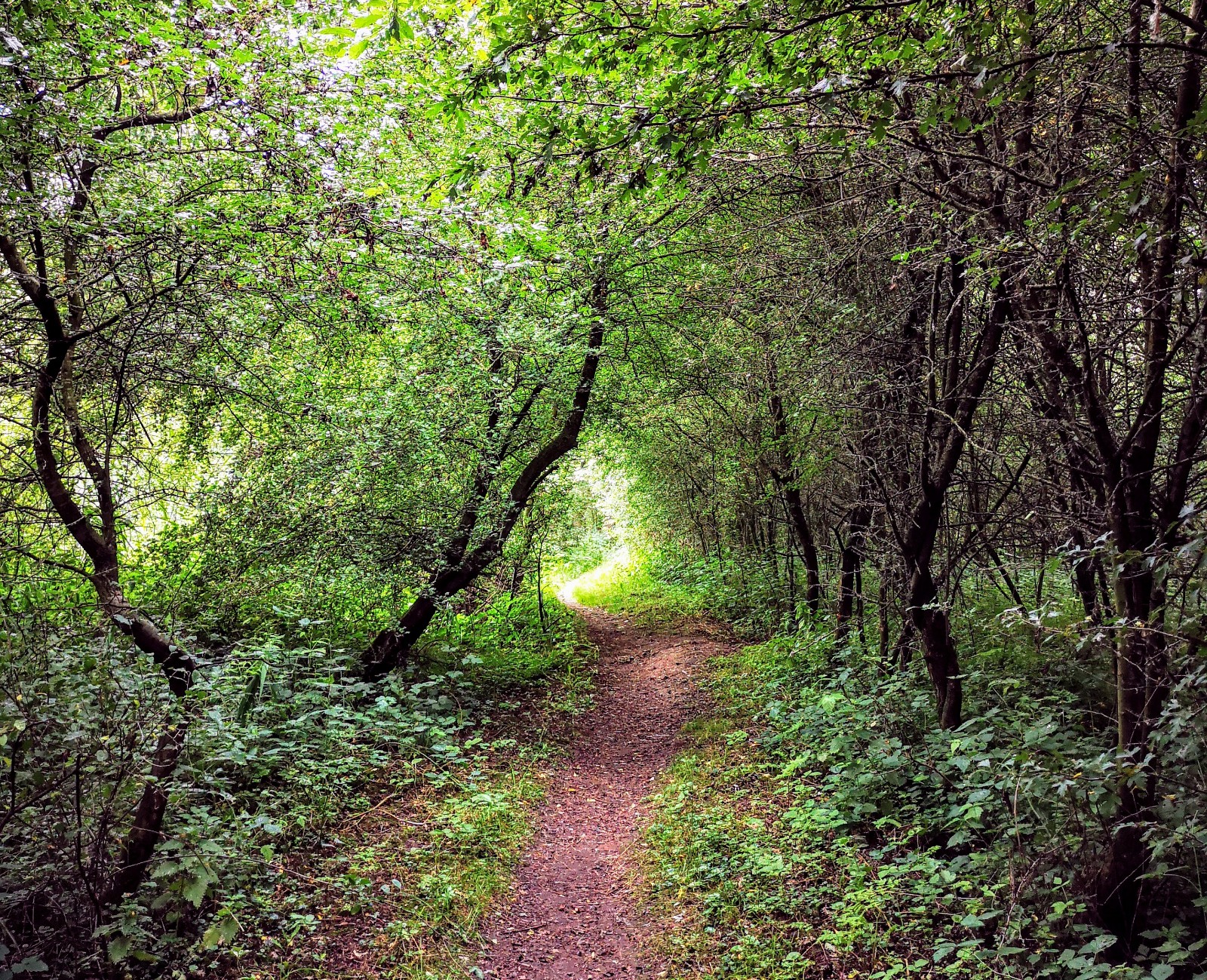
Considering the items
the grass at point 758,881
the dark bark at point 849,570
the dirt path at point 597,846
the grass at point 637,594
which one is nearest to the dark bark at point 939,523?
the grass at point 758,881

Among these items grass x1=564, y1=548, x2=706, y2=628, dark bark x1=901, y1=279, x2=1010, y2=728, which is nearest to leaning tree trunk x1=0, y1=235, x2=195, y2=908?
dark bark x1=901, y1=279, x2=1010, y2=728

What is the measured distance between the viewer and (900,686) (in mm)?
6484

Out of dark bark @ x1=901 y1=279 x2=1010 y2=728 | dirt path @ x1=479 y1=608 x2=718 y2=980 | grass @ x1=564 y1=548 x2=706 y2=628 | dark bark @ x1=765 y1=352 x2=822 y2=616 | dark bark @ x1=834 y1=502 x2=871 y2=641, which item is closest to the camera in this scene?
dirt path @ x1=479 y1=608 x2=718 y2=980

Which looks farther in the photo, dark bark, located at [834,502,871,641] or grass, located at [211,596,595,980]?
dark bark, located at [834,502,871,641]

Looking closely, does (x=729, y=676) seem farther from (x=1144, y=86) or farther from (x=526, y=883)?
(x=1144, y=86)

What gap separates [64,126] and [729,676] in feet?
31.5

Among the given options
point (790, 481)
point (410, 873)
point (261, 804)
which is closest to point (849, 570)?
point (790, 481)

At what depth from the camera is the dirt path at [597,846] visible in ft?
16.4

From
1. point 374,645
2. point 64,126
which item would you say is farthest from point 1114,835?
point 374,645

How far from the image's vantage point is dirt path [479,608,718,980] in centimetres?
501

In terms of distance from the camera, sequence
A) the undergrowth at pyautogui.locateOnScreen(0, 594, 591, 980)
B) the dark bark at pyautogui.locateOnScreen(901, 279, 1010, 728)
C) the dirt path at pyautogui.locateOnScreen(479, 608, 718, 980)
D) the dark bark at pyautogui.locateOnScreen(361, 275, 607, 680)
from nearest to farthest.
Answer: the undergrowth at pyautogui.locateOnScreen(0, 594, 591, 980) → the dirt path at pyautogui.locateOnScreen(479, 608, 718, 980) → the dark bark at pyautogui.locateOnScreen(901, 279, 1010, 728) → the dark bark at pyautogui.locateOnScreen(361, 275, 607, 680)

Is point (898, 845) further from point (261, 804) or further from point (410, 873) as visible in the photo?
point (261, 804)

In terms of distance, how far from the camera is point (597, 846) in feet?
21.9

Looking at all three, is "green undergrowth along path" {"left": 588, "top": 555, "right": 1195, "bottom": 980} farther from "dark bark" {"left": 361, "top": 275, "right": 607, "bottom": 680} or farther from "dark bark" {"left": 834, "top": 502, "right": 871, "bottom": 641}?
"dark bark" {"left": 361, "top": 275, "right": 607, "bottom": 680}
